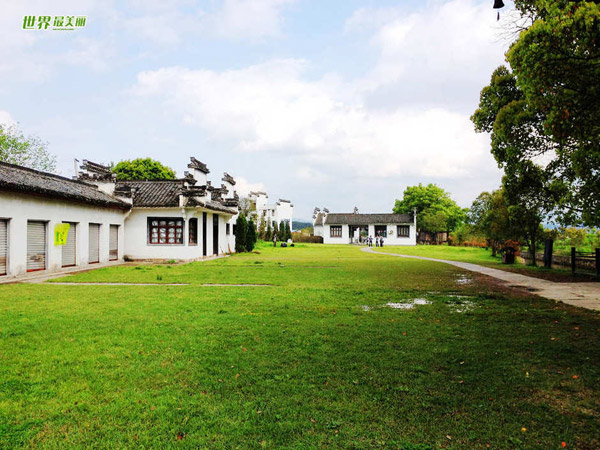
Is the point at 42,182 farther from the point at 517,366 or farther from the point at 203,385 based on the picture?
the point at 517,366

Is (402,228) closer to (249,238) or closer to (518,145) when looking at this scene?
(249,238)

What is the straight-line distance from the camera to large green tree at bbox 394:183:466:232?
5781 centimetres

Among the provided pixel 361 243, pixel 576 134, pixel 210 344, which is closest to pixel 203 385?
pixel 210 344

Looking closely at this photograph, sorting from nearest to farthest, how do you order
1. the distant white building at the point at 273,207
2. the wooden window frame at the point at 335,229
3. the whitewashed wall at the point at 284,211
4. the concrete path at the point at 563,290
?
the concrete path at the point at 563,290 → the wooden window frame at the point at 335,229 → the distant white building at the point at 273,207 → the whitewashed wall at the point at 284,211

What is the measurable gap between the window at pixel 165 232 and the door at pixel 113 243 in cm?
174

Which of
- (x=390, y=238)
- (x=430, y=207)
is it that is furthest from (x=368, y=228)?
(x=430, y=207)

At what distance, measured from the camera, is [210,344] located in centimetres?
582

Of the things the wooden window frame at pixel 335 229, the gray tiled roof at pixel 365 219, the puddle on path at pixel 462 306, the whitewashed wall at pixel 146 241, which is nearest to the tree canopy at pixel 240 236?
the whitewashed wall at pixel 146 241

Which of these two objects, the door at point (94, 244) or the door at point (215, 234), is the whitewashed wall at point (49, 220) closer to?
the door at point (94, 244)

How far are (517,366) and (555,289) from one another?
27.3ft

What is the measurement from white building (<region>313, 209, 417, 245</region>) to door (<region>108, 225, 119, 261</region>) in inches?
1597

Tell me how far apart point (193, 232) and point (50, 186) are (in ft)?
28.1

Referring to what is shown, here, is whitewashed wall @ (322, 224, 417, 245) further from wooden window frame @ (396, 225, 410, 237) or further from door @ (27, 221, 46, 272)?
door @ (27, 221, 46, 272)

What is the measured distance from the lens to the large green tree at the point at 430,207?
57.8m
